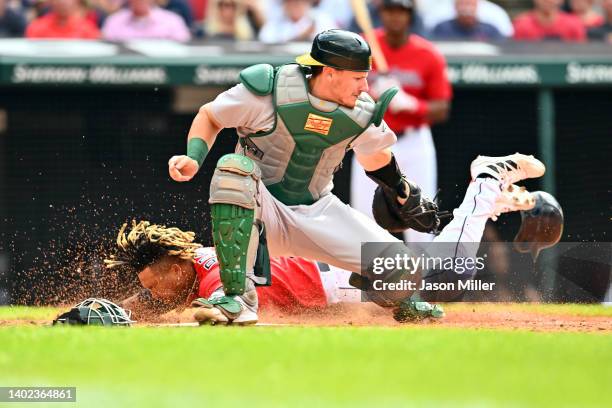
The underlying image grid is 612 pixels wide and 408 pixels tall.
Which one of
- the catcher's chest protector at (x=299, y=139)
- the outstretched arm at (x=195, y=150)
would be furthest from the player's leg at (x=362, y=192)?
the outstretched arm at (x=195, y=150)

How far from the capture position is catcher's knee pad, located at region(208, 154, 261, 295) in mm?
5730

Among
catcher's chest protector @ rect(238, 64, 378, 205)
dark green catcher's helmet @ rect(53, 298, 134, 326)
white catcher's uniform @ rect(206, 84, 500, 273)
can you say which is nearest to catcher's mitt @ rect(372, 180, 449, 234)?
white catcher's uniform @ rect(206, 84, 500, 273)

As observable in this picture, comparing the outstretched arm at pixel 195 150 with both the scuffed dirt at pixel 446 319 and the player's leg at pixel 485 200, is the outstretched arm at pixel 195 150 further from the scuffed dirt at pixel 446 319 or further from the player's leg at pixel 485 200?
the player's leg at pixel 485 200

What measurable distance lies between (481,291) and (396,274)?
3.02 feet

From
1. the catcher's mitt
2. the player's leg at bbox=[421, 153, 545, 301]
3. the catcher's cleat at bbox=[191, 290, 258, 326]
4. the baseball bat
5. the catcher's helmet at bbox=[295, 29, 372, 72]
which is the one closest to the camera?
the catcher's cleat at bbox=[191, 290, 258, 326]

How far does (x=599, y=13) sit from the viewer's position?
1215cm

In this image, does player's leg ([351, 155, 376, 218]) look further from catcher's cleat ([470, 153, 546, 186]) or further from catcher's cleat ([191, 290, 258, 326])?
catcher's cleat ([191, 290, 258, 326])

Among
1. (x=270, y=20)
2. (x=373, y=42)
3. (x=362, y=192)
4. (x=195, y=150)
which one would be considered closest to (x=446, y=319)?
(x=195, y=150)

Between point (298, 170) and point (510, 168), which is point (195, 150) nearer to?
point (298, 170)

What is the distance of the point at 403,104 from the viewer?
31.1 feet

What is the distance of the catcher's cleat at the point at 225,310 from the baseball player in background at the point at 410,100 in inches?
147

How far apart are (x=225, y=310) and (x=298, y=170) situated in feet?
3.02

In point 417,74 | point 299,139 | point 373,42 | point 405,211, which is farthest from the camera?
point 373,42

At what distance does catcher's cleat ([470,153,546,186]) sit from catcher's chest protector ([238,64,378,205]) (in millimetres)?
1221
